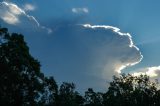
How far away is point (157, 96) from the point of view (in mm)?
101125

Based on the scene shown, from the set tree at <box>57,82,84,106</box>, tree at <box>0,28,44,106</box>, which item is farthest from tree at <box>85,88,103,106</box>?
tree at <box>0,28,44,106</box>

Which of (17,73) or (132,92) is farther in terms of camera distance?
(132,92)

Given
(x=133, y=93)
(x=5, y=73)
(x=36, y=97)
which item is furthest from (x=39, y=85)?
(x=133, y=93)

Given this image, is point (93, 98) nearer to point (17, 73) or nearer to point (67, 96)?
point (67, 96)

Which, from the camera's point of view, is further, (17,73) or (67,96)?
(67,96)

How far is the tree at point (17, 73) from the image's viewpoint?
6235 cm

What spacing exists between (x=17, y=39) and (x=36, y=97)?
397 inches

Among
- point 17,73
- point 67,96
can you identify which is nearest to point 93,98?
point 67,96

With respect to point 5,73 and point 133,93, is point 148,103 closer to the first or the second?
point 133,93

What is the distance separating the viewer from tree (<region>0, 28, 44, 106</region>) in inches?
2455

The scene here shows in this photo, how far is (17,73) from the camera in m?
62.8

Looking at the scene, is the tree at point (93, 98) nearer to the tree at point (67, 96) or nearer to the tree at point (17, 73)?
the tree at point (67, 96)

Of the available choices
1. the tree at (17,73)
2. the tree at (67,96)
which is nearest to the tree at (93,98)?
the tree at (67,96)

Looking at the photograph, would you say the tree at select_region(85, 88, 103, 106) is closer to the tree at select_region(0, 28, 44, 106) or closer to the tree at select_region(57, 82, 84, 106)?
the tree at select_region(57, 82, 84, 106)
